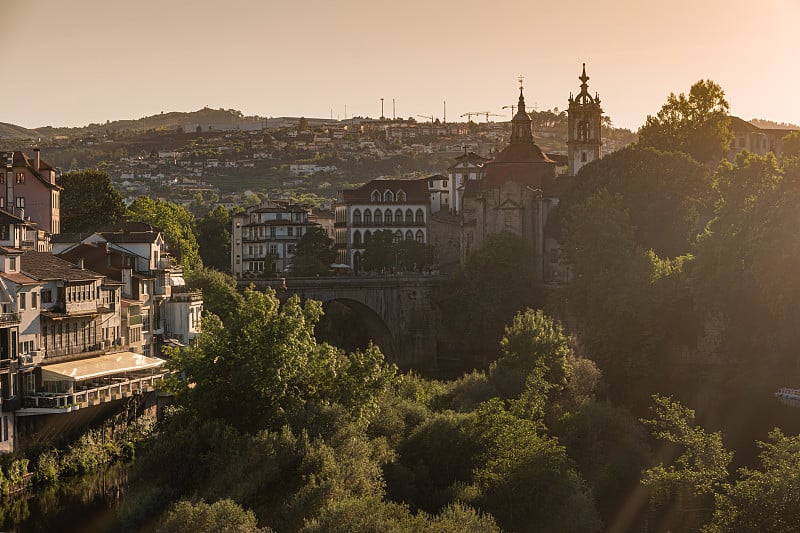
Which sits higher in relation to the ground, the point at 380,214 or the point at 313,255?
the point at 380,214

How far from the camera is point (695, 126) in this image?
108m

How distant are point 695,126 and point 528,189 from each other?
13.6 m

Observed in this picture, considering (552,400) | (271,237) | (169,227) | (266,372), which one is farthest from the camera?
(271,237)

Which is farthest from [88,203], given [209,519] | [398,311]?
[209,519]

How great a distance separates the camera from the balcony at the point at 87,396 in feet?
188

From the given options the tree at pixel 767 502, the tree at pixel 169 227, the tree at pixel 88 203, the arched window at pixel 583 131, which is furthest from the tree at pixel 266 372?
the arched window at pixel 583 131

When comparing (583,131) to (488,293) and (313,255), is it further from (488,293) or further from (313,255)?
(488,293)

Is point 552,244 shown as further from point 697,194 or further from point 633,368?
point 633,368

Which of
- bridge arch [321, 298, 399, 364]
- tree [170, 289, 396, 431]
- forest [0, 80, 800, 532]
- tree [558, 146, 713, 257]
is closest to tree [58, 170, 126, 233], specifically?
forest [0, 80, 800, 532]

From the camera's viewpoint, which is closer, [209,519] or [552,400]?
[209,519]

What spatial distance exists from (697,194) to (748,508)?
57.6m

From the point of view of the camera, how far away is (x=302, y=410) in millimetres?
51156

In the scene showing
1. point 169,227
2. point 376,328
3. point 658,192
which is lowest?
point 376,328

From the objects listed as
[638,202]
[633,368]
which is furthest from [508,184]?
[633,368]
